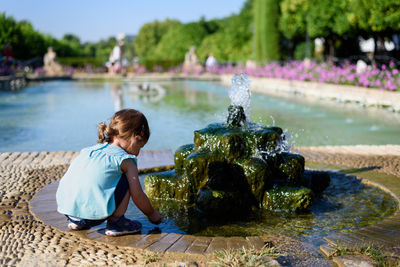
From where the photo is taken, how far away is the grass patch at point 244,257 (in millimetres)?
2697

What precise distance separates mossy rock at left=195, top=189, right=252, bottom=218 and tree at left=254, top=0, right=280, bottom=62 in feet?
80.1

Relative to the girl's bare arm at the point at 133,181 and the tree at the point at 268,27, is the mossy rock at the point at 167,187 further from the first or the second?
the tree at the point at 268,27

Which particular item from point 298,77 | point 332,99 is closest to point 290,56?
point 298,77

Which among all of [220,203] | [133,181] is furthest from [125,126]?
[220,203]

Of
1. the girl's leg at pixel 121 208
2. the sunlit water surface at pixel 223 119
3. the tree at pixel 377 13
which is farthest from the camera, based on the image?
the tree at pixel 377 13

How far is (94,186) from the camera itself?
3158 millimetres

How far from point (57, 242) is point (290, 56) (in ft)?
89.4

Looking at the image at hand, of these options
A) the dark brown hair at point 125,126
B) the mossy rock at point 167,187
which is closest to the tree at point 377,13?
the mossy rock at point 167,187

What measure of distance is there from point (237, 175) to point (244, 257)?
1.83m

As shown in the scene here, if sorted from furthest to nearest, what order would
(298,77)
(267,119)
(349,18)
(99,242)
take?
(298,77) < (349,18) < (267,119) < (99,242)

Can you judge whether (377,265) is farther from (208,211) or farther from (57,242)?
(57,242)

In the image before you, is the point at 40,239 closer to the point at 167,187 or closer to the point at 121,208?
the point at 121,208

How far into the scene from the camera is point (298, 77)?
66.7 feet

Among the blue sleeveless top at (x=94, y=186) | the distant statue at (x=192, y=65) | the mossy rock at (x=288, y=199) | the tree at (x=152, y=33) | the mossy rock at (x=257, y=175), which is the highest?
the tree at (x=152, y=33)
